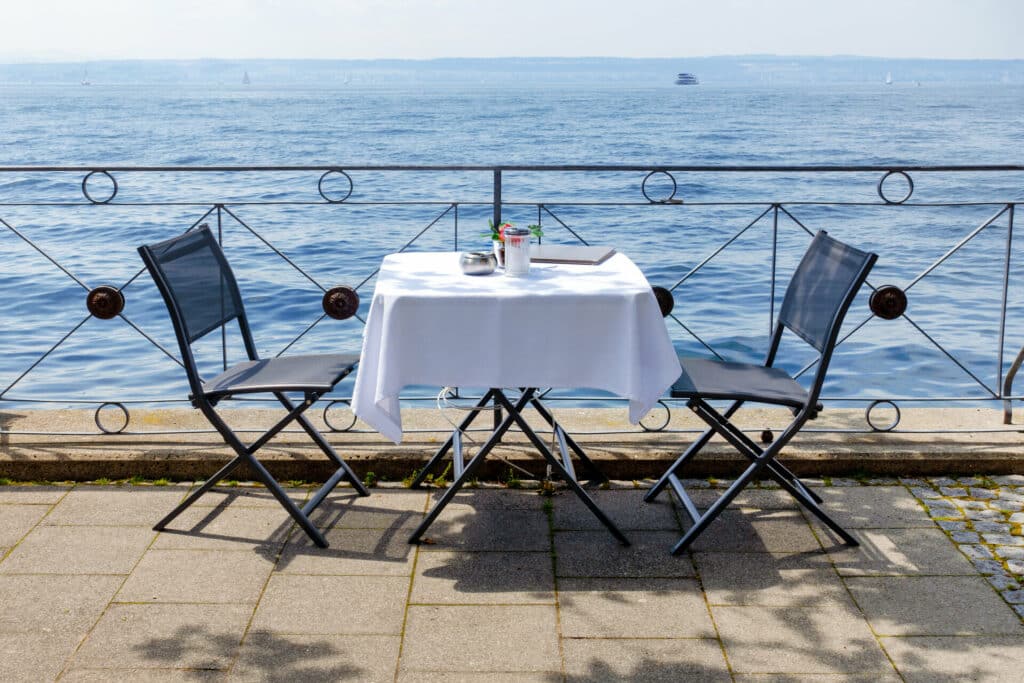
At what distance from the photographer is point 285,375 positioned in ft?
11.7

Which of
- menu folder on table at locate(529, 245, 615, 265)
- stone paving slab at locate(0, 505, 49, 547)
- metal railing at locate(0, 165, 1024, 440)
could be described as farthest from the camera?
metal railing at locate(0, 165, 1024, 440)

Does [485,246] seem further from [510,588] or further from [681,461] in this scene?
[510,588]

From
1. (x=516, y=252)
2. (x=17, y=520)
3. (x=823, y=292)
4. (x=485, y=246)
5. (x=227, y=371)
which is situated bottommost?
(x=485, y=246)

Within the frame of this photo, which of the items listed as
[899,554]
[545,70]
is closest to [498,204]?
[899,554]

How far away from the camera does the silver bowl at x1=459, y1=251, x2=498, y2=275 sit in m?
3.56

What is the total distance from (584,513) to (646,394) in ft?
1.98

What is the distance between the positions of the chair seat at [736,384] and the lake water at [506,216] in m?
0.84

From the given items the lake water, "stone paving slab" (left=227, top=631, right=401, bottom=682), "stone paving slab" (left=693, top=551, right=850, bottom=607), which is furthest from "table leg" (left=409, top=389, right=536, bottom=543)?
the lake water

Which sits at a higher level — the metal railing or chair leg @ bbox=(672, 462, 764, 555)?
chair leg @ bbox=(672, 462, 764, 555)

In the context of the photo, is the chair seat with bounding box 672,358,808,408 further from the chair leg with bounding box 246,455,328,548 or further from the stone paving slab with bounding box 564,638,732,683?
the chair leg with bounding box 246,455,328,548

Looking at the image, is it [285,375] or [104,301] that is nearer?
[285,375]

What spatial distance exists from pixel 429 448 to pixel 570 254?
0.96 m

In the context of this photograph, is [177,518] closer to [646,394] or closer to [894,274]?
[646,394]

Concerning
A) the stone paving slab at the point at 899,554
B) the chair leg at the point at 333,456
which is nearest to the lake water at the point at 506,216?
the chair leg at the point at 333,456
